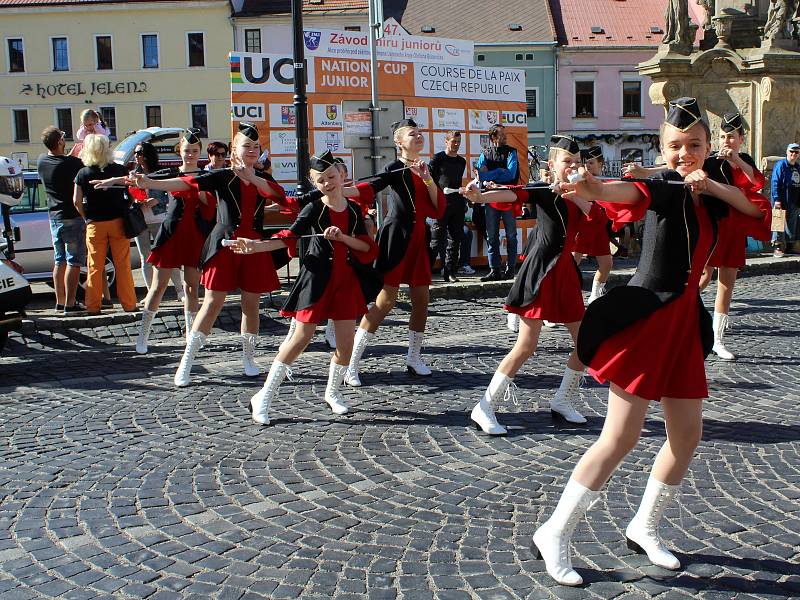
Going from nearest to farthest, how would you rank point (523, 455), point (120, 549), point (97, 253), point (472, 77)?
point (120, 549)
point (523, 455)
point (97, 253)
point (472, 77)

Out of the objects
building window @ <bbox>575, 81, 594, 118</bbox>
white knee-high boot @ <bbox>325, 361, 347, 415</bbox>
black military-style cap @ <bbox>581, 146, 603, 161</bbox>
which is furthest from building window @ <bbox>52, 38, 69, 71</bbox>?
white knee-high boot @ <bbox>325, 361, 347, 415</bbox>

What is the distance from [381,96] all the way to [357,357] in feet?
25.4

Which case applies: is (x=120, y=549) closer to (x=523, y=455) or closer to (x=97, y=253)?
(x=523, y=455)

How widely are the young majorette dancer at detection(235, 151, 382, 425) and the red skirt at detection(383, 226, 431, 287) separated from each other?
111cm

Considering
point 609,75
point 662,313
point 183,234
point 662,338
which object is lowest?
point 662,338

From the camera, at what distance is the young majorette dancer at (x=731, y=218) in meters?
7.79

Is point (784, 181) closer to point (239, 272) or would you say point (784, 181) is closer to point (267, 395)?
point (239, 272)

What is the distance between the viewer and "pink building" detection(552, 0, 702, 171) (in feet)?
177

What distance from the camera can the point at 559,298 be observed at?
261 inches

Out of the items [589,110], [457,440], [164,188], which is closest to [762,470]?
[457,440]

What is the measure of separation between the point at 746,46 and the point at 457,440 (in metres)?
13.6

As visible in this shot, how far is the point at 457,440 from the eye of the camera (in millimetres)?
6391

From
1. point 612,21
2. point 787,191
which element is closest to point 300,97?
point 787,191

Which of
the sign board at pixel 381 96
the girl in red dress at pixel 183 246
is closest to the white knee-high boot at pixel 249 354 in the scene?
the girl in red dress at pixel 183 246
